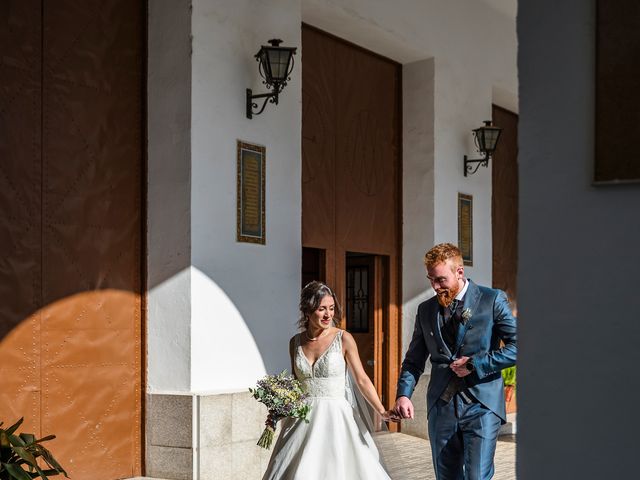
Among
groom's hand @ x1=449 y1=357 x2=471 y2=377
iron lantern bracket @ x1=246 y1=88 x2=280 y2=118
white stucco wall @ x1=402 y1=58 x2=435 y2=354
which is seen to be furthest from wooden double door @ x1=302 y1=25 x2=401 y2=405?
groom's hand @ x1=449 y1=357 x2=471 y2=377

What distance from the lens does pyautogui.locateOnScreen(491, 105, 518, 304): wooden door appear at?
14.2 meters

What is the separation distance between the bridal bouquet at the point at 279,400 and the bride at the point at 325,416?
10 cm

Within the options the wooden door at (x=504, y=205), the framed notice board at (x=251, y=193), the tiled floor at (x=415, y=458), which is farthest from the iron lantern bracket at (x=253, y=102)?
the wooden door at (x=504, y=205)

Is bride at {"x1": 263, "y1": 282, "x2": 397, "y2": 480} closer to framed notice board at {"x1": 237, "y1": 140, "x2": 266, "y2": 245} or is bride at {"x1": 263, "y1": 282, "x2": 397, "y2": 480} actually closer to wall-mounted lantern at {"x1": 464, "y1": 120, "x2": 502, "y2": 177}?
framed notice board at {"x1": 237, "y1": 140, "x2": 266, "y2": 245}

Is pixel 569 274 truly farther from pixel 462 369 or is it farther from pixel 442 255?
pixel 442 255

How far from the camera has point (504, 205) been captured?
1458cm

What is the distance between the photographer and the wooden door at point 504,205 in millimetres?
14242

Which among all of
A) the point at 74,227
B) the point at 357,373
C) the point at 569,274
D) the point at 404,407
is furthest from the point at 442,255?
the point at 74,227

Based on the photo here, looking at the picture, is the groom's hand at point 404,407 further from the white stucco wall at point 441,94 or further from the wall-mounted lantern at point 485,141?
the wall-mounted lantern at point 485,141

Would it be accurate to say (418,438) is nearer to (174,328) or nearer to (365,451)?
(174,328)

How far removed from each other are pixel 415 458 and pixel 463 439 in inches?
187

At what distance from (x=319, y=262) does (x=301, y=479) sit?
15.4 feet

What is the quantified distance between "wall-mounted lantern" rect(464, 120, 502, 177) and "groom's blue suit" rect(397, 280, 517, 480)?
692 cm

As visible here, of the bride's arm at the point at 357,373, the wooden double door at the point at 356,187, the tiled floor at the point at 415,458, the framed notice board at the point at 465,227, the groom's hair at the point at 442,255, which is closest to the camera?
the groom's hair at the point at 442,255
